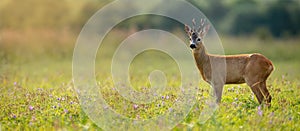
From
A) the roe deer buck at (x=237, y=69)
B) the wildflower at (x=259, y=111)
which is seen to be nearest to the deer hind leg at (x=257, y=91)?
the roe deer buck at (x=237, y=69)

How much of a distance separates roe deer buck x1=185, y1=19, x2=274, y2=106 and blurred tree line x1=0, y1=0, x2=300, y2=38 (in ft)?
40.7

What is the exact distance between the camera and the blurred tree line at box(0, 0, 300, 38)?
73.6ft

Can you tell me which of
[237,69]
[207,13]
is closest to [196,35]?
[237,69]

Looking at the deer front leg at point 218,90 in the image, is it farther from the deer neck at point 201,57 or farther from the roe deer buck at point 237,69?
the deer neck at point 201,57

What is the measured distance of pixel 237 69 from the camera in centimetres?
854

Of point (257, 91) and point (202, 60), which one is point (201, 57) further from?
point (257, 91)

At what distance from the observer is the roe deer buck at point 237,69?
326 inches

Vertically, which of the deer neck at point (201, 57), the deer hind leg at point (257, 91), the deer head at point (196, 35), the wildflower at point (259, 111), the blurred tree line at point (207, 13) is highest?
the blurred tree line at point (207, 13)

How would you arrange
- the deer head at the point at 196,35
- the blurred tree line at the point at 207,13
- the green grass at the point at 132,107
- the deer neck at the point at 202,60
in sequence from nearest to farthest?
the green grass at the point at 132,107, the deer head at the point at 196,35, the deer neck at the point at 202,60, the blurred tree line at the point at 207,13

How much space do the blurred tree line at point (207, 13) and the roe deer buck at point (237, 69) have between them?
12418mm

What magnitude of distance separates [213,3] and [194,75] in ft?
61.6

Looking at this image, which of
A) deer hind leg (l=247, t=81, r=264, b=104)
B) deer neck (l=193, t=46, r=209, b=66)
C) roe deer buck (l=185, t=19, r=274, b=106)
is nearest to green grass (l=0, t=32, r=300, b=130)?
deer hind leg (l=247, t=81, r=264, b=104)

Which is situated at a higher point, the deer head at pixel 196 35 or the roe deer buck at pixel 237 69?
the deer head at pixel 196 35

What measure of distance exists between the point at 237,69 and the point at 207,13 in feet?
70.1
